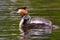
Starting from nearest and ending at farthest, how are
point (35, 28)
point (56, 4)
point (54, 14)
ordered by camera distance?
point (35, 28), point (54, 14), point (56, 4)

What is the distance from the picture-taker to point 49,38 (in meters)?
8.66

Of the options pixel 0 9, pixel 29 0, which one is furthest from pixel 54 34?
pixel 29 0

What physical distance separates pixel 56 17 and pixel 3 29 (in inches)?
61.9

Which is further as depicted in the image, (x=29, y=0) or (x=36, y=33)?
(x=29, y=0)

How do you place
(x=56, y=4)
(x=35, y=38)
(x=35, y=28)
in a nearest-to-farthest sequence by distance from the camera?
(x=35, y=38)
(x=35, y=28)
(x=56, y=4)

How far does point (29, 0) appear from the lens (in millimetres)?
12016

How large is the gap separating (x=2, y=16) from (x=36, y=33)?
1388 mm

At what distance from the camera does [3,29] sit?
920 centimetres

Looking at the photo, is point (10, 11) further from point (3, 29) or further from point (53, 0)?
point (53, 0)

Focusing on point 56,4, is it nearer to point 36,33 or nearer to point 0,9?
point 0,9

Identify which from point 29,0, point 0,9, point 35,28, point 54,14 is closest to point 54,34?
point 35,28

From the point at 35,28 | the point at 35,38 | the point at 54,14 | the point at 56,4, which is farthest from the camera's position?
the point at 56,4

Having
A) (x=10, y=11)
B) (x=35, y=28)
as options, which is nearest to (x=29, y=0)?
(x=10, y=11)

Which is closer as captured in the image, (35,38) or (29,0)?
(35,38)
